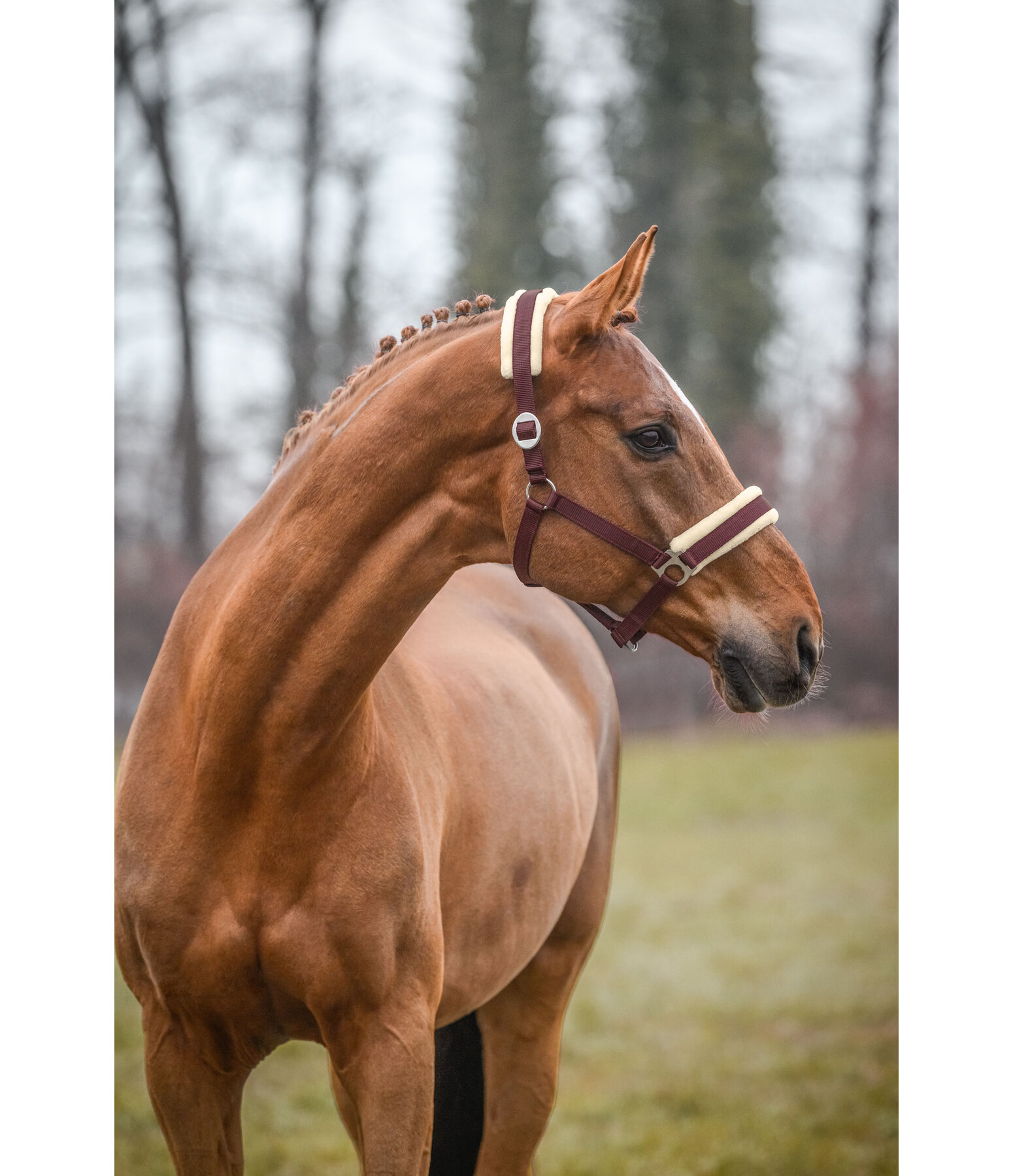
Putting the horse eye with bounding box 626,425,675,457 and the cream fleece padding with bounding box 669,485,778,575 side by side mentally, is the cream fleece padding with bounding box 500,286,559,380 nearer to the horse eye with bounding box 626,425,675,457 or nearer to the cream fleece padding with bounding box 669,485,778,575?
the horse eye with bounding box 626,425,675,457

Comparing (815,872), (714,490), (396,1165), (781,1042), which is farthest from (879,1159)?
(714,490)

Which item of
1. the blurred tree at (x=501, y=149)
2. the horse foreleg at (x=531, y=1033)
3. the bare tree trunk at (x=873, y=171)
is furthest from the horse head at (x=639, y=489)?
the bare tree trunk at (x=873, y=171)

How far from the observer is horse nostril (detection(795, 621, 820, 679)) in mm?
1224

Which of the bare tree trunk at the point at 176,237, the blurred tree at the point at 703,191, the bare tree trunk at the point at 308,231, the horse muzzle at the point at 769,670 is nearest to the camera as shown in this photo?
the horse muzzle at the point at 769,670

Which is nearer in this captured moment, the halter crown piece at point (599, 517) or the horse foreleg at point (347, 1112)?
the halter crown piece at point (599, 517)

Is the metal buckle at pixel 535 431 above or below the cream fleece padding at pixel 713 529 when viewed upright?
above

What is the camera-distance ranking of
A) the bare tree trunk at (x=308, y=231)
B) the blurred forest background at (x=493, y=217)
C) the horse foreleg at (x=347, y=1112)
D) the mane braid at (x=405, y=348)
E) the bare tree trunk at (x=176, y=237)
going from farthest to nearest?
the bare tree trunk at (x=308, y=231)
the blurred forest background at (x=493, y=217)
the bare tree trunk at (x=176, y=237)
the horse foreleg at (x=347, y=1112)
the mane braid at (x=405, y=348)

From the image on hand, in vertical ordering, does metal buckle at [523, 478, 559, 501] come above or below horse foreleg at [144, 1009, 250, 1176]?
above

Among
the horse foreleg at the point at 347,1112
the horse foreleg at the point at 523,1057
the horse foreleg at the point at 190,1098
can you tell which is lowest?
the horse foreleg at the point at 523,1057

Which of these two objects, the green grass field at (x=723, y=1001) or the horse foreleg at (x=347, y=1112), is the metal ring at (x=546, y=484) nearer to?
the horse foreleg at (x=347, y=1112)

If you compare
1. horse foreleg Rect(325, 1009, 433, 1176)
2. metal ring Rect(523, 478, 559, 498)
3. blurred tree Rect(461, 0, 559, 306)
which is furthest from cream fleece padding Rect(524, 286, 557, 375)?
blurred tree Rect(461, 0, 559, 306)

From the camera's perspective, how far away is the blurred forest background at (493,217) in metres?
2.59
